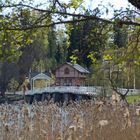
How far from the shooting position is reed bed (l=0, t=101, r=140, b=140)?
5.65 m

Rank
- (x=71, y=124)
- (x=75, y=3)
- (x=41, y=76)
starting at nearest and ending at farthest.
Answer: (x=71, y=124), (x=75, y=3), (x=41, y=76)

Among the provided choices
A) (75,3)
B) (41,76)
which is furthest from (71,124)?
(41,76)

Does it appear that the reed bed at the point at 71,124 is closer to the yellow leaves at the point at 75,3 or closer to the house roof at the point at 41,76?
the yellow leaves at the point at 75,3

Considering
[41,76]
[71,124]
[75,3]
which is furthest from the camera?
[41,76]

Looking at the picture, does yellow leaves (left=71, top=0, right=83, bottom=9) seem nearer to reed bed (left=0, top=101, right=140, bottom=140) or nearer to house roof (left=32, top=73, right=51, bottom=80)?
reed bed (left=0, top=101, right=140, bottom=140)

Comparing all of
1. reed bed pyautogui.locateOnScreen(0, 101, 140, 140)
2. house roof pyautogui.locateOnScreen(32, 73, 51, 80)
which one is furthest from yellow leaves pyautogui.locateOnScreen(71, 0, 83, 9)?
house roof pyautogui.locateOnScreen(32, 73, 51, 80)

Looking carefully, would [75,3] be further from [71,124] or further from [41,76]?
[41,76]

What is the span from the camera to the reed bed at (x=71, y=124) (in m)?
5.65

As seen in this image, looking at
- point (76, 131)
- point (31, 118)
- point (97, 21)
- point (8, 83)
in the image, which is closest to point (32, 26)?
point (97, 21)

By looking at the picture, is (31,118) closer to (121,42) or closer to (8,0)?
(8,0)

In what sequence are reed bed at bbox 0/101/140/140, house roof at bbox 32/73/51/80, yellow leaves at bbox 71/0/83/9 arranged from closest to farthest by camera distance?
1. reed bed at bbox 0/101/140/140
2. yellow leaves at bbox 71/0/83/9
3. house roof at bbox 32/73/51/80

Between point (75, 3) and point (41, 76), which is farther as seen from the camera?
point (41, 76)

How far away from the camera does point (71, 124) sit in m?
6.07

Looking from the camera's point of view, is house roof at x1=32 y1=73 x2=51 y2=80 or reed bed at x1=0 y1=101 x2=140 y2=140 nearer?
reed bed at x1=0 y1=101 x2=140 y2=140
